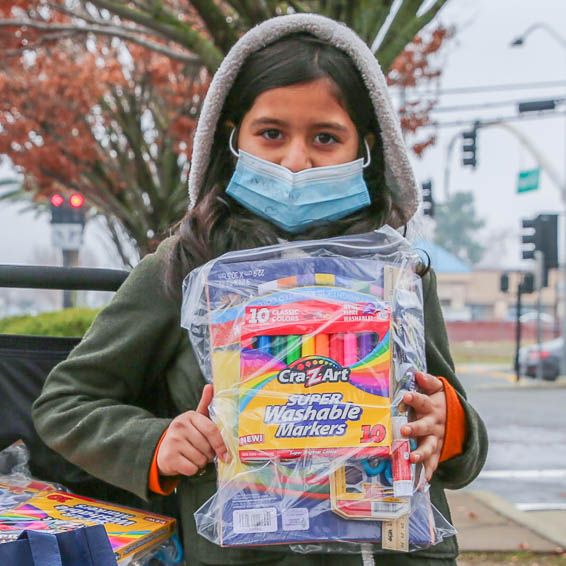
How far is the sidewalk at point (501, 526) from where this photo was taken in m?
4.62

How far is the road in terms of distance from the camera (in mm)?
7133

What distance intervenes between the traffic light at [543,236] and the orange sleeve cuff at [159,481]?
772 inches

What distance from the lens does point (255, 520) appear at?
1.19 m

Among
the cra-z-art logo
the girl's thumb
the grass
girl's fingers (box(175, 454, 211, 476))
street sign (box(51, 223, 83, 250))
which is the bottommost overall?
the grass

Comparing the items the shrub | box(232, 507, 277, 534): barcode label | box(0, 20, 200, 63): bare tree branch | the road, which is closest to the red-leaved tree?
box(0, 20, 200, 63): bare tree branch

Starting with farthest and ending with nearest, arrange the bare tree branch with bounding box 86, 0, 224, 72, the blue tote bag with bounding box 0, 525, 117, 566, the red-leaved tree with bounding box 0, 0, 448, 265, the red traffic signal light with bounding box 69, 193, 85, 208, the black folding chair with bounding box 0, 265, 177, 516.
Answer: the red traffic signal light with bounding box 69, 193, 85, 208 < the red-leaved tree with bounding box 0, 0, 448, 265 < the bare tree branch with bounding box 86, 0, 224, 72 < the black folding chair with bounding box 0, 265, 177, 516 < the blue tote bag with bounding box 0, 525, 117, 566

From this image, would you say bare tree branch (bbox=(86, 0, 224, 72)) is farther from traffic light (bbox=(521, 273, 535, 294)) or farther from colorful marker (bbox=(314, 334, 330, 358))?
traffic light (bbox=(521, 273, 535, 294))

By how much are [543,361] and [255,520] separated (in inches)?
866

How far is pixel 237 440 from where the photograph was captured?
119cm

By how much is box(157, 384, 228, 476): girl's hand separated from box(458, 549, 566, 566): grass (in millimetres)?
3446

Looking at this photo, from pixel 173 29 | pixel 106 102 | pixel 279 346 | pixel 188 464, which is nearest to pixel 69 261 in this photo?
pixel 106 102

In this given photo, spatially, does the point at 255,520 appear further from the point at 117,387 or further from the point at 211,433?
the point at 117,387

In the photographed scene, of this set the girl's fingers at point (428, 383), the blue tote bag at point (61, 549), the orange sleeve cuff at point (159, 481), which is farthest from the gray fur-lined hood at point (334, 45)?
the blue tote bag at point (61, 549)

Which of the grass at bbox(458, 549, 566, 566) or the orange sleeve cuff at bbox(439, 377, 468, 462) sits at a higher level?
the orange sleeve cuff at bbox(439, 377, 468, 462)
